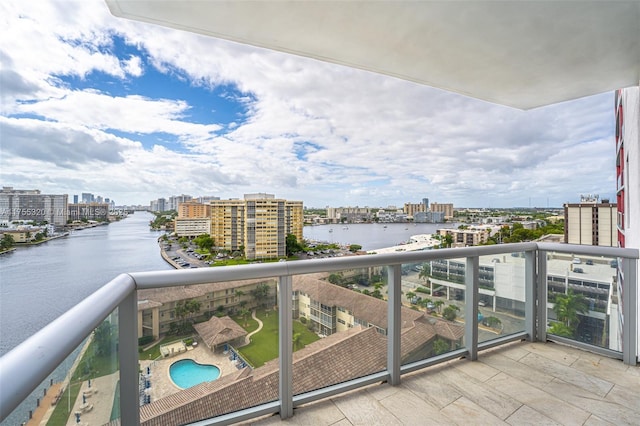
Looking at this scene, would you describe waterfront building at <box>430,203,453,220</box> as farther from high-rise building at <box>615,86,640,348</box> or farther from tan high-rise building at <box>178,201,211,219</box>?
tan high-rise building at <box>178,201,211,219</box>

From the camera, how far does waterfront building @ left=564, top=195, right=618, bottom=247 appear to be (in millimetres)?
3125

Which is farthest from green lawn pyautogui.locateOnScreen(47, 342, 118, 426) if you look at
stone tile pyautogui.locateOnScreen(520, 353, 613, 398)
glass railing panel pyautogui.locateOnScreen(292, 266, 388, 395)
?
stone tile pyautogui.locateOnScreen(520, 353, 613, 398)

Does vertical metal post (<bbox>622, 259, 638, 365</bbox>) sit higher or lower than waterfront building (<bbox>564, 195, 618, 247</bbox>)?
lower

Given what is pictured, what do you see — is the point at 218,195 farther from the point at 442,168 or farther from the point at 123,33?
the point at 442,168

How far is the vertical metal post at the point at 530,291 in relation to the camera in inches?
124

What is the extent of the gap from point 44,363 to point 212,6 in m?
2.10

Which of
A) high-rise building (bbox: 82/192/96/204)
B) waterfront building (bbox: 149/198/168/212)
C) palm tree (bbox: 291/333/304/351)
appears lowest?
palm tree (bbox: 291/333/304/351)

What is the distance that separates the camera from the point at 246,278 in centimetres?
183

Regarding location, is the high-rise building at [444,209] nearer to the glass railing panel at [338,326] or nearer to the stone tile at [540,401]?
the stone tile at [540,401]

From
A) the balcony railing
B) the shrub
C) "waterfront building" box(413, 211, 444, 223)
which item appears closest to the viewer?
the balcony railing

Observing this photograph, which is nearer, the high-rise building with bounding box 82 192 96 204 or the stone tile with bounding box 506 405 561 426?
the stone tile with bounding box 506 405 561 426

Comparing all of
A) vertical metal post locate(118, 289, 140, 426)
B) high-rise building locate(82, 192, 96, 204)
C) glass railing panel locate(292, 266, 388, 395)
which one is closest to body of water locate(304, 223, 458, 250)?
glass railing panel locate(292, 266, 388, 395)

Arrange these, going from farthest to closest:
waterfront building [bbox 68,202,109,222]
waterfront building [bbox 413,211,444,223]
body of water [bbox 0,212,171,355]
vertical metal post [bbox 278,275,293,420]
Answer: waterfront building [bbox 413,211,444,223] < waterfront building [bbox 68,202,109,222] < vertical metal post [bbox 278,275,293,420] < body of water [bbox 0,212,171,355]

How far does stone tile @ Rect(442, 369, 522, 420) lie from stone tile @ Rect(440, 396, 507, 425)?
5 cm
